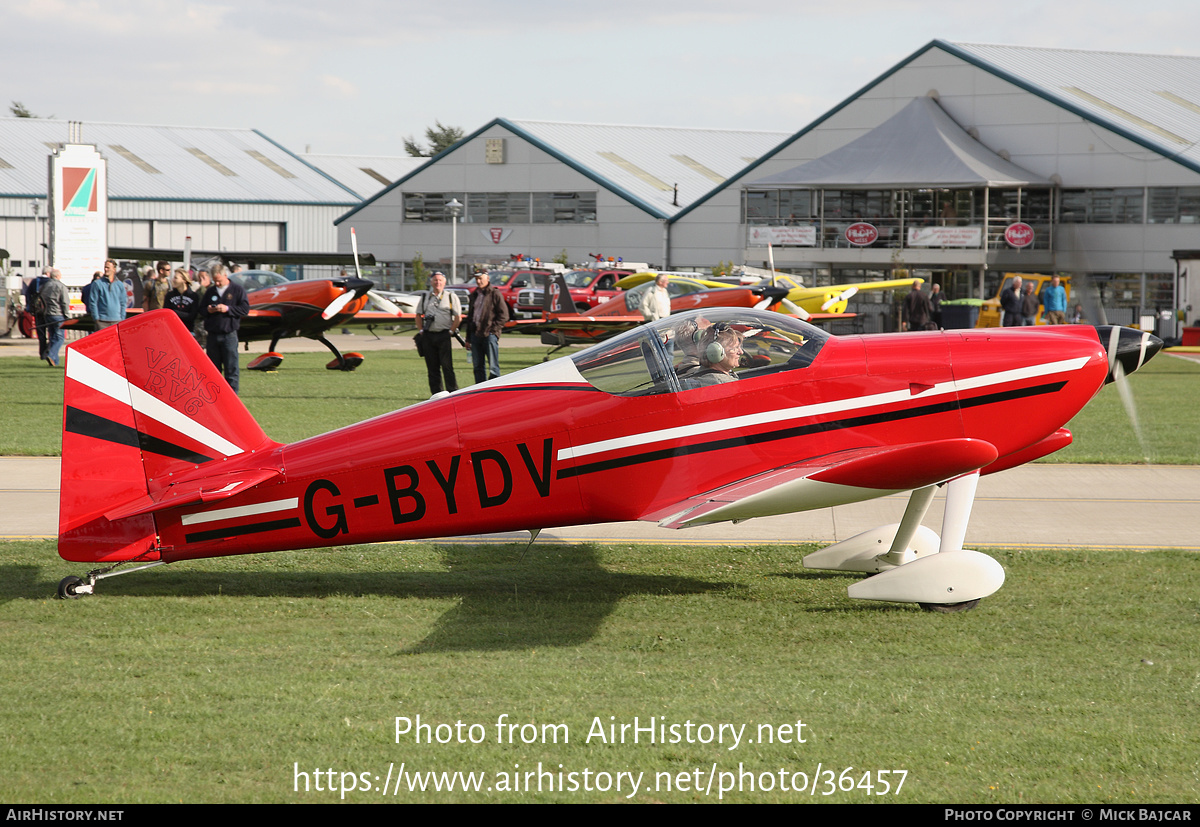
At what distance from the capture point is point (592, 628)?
6016 mm

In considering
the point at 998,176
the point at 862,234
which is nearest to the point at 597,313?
the point at 862,234

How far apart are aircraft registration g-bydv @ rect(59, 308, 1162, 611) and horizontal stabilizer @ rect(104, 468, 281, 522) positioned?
2 cm

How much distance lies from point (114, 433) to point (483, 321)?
10320mm

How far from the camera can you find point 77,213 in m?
24.8

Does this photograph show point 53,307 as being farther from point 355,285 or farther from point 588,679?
point 588,679

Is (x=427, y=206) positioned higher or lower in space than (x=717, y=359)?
higher

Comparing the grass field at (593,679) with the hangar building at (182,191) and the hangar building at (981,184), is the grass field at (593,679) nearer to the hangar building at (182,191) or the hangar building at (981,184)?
the hangar building at (981,184)

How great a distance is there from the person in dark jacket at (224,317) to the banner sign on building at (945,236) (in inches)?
1267

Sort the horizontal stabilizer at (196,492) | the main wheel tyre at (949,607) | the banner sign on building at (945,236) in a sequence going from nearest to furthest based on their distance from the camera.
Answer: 1. the horizontal stabilizer at (196,492)
2. the main wheel tyre at (949,607)
3. the banner sign on building at (945,236)

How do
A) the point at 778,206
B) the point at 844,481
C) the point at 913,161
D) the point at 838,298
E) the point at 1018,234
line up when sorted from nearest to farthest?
the point at 844,481
the point at 838,298
the point at 1018,234
the point at 913,161
the point at 778,206

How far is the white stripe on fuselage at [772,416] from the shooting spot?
6152 mm

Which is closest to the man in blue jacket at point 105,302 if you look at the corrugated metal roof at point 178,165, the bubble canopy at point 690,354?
the bubble canopy at point 690,354

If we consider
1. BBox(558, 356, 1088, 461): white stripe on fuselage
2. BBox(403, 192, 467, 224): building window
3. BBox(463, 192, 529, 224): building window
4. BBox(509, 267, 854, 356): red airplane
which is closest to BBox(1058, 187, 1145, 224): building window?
BBox(509, 267, 854, 356): red airplane

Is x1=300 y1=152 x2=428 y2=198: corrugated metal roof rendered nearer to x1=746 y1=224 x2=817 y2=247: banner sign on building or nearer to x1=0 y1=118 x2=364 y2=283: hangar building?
x1=0 y1=118 x2=364 y2=283: hangar building
